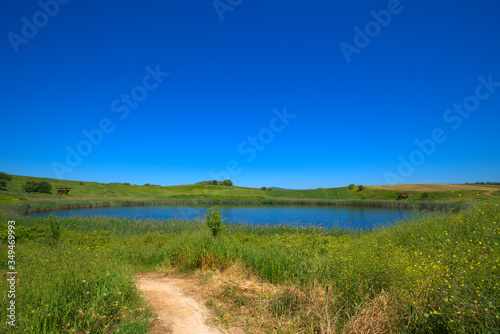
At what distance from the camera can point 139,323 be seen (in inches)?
147

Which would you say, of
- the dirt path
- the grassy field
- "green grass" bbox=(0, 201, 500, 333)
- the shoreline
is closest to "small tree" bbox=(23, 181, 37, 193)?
the grassy field

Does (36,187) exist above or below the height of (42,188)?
above

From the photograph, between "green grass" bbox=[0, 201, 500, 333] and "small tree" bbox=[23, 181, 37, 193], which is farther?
"small tree" bbox=[23, 181, 37, 193]

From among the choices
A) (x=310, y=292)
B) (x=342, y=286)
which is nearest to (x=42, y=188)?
(x=310, y=292)

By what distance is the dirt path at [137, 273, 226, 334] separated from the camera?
4.11 meters

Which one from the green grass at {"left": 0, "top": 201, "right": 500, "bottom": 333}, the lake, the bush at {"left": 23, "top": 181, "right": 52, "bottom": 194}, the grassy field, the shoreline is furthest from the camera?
the bush at {"left": 23, "top": 181, "right": 52, "bottom": 194}

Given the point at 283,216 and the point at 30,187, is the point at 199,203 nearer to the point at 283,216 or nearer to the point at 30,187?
the point at 283,216

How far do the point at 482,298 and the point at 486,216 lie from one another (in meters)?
4.56

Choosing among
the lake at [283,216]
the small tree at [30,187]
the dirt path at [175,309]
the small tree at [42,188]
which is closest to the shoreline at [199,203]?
the lake at [283,216]

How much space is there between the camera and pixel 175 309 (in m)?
4.80

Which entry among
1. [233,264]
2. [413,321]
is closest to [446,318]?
[413,321]

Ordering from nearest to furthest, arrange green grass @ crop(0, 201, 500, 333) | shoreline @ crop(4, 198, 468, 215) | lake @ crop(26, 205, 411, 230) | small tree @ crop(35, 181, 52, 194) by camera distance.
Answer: green grass @ crop(0, 201, 500, 333) < lake @ crop(26, 205, 411, 230) < shoreline @ crop(4, 198, 468, 215) < small tree @ crop(35, 181, 52, 194)

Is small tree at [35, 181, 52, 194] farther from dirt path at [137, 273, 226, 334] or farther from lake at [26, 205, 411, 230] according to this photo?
dirt path at [137, 273, 226, 334]

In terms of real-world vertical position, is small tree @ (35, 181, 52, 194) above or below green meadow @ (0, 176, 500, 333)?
above
